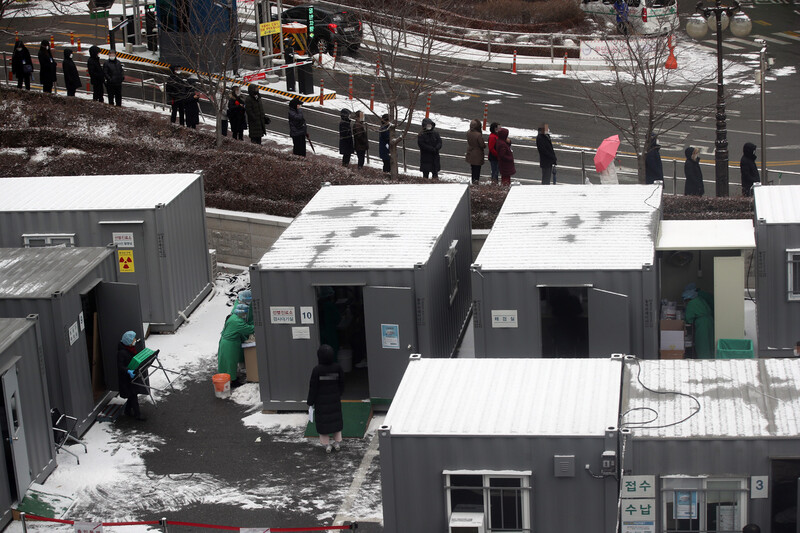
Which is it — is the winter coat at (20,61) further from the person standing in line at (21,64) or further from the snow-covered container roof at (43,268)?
the snow-covered container roof at (43,268)

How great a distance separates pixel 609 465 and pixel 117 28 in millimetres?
34156

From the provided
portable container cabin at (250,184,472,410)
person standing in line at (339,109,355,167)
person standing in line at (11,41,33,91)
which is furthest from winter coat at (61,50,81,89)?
portable container cabin at (250,184,472,410)

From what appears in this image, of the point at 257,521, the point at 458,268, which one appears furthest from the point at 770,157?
the point at 257,521

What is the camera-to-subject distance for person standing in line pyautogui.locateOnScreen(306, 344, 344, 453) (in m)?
15.9

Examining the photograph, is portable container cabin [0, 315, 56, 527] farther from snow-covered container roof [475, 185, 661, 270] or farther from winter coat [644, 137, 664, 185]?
winter coat [644, 137, 664, 185]

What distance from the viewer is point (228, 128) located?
32.9 m

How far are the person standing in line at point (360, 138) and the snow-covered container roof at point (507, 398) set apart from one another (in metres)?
14.5

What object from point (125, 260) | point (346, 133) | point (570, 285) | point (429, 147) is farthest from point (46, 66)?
point (570, 285)

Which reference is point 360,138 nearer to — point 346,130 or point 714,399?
point 346,130

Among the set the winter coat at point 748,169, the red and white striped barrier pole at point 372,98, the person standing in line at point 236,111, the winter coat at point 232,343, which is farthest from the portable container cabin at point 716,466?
the red and white striped barrier pole at point 372,98

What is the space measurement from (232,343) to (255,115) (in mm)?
11587

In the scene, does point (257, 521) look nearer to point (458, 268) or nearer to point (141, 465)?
point (141, 465)

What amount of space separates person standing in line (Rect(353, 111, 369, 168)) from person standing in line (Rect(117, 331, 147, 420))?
35.6 feet

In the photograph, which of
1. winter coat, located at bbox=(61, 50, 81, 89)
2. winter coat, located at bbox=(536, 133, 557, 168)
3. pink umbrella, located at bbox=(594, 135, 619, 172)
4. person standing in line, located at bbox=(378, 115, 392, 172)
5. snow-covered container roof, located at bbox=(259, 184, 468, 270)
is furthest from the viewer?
winter coat, located at bbox=(61, 50, 81, 89)
